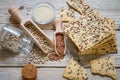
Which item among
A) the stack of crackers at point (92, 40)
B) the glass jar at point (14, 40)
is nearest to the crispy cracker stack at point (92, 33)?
the stack of crackers at point (92, 40)

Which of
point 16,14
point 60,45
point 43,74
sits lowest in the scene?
point 43,74

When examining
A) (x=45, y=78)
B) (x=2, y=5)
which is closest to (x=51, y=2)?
(x=2, y=5)

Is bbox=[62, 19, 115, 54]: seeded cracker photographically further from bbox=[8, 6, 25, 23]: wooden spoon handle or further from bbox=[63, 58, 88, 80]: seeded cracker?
bbox=[8, 6, 25, 23]: wooden spoon handle

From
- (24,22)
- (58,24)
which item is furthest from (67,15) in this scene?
(24,22)

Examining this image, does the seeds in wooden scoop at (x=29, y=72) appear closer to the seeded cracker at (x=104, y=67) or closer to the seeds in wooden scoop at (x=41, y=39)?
the seeds in wooden scoop at (x=41, y=39)

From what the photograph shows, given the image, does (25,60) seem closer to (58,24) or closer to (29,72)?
(29,72)

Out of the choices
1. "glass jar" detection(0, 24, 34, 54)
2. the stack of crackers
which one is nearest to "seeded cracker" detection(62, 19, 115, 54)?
the stack of crackers
